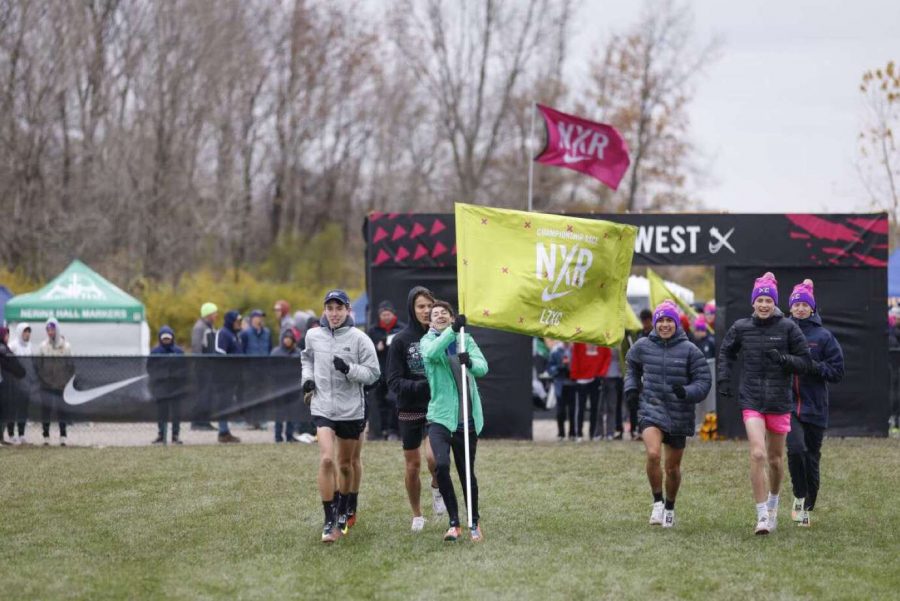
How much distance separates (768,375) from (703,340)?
9.65 meters

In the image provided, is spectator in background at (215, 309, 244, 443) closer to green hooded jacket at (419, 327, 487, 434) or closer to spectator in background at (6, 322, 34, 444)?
spectator in background at (6, 322, 34, 444)

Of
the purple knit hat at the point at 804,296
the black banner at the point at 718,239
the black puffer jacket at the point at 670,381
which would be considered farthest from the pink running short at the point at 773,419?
the black banner at the point at 718,239

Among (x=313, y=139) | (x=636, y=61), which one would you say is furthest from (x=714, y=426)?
(x=313, y=139)

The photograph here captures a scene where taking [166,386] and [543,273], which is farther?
[166,386]

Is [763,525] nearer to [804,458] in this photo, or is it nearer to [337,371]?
[804,458]

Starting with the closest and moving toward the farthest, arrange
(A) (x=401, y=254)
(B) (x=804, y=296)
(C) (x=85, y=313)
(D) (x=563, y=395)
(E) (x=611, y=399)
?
1. (B) (x=804, y=296)
2. (A) (x=401, y=254)
3. (E) (x=611, y=399)
4. (D) (x=563, y=395)
5. (C) (x=85, y=313)

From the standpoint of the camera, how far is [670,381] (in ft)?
34.2

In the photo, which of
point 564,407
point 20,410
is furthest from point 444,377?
point 20,410

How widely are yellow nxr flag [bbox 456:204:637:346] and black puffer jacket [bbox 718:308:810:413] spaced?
1594mm

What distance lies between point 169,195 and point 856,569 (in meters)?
35.4

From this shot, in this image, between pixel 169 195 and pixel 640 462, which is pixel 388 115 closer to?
pixel 169 195

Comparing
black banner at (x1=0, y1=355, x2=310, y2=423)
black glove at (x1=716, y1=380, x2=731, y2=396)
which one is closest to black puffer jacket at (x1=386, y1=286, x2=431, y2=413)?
black glove at (x1=716, y1=380, x2=731, y2=396)

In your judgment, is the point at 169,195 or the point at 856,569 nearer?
the point at 856,569

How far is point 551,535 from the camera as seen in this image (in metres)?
10.3
